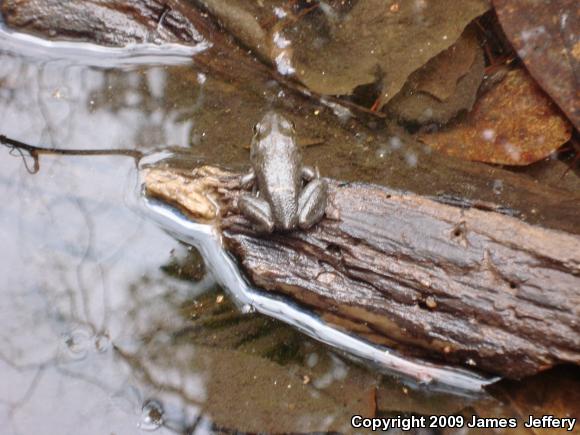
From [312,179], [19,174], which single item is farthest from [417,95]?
[19,174]

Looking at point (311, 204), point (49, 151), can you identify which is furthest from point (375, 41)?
point (49, 151)

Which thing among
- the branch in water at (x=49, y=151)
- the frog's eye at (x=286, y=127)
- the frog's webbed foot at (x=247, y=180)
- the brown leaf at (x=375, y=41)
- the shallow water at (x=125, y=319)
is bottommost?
the shallow water at (x=125, y=319)

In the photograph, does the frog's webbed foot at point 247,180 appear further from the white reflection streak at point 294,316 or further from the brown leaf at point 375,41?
the brown leaf at point 375,41

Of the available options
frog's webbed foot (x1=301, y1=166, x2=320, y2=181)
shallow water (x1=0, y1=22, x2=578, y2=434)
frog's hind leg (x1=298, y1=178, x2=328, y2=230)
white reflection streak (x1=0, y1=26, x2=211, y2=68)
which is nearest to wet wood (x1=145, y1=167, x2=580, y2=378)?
frog's hind leg (x1=298, y1=178, x2=328, y2=230)

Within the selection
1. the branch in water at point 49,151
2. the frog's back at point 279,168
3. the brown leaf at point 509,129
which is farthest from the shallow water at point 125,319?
the brown leaf at point 509,129

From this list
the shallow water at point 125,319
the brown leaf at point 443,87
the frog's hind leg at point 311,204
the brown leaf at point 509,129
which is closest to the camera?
the frog's hind leg at point 311,204

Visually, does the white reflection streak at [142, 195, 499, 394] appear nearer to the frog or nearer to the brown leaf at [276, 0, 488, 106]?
the frog

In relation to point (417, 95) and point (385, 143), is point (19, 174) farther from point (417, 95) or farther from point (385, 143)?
point (417, 95)
